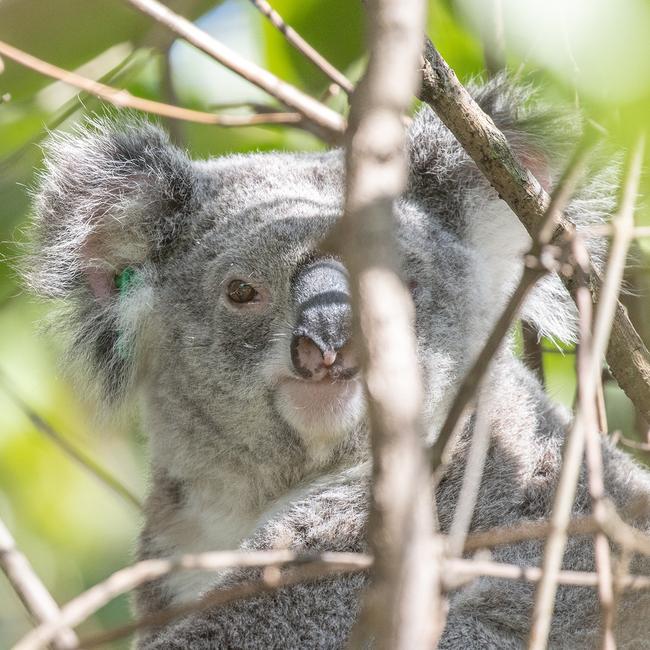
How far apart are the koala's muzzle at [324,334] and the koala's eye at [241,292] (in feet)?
0.79

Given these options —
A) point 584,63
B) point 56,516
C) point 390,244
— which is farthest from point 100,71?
point 390,244

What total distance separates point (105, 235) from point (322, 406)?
1045mm

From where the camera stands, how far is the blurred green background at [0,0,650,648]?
3098 millimetres

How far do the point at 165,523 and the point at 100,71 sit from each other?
1.55 m

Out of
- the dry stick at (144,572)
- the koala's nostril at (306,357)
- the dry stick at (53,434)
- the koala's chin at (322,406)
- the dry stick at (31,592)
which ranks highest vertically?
the koala's nostril at (306,357)

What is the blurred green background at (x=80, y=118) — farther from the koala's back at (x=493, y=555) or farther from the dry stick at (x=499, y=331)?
the dry stick at (x=499, y=331)

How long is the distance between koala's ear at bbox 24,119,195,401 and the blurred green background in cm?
13

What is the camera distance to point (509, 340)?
2.89 m

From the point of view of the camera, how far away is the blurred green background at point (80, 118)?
310cm

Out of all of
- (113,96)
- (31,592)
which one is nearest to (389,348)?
(31,592)

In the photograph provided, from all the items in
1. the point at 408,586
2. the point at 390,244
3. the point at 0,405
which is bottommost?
the point at 0,405

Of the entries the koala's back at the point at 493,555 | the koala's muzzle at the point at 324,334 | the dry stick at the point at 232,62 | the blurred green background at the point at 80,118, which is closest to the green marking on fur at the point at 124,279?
the blurred green background at the point at 80,118

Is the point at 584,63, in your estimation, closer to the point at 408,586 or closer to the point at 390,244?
the point at 390,244

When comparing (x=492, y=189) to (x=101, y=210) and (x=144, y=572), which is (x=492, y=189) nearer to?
(x=101, y=210)
